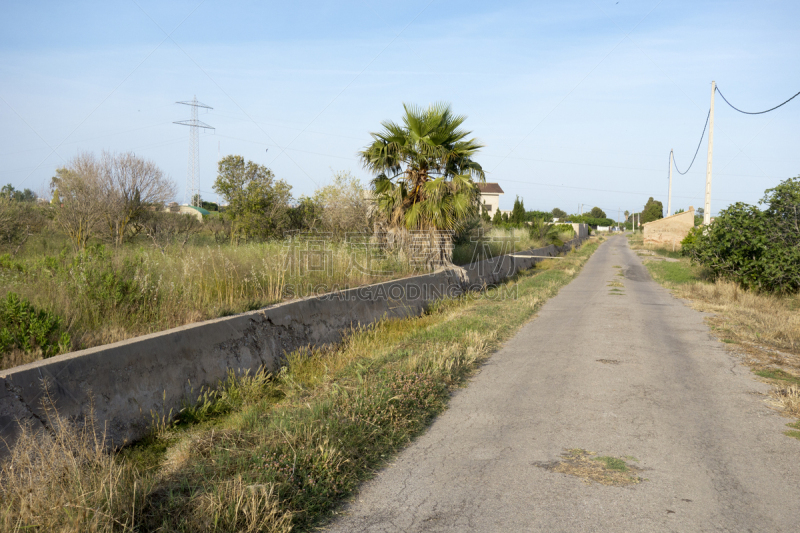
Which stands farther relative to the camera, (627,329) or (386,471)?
(627,329)

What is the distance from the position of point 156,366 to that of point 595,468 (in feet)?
13.3

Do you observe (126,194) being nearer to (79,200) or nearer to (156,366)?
(79,200)

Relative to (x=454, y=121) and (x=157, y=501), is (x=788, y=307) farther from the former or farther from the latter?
(x=157, y=501)

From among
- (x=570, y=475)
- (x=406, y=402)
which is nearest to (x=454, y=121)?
(x=406, y=402)

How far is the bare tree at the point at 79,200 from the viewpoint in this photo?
15.6 meters

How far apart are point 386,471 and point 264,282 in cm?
497

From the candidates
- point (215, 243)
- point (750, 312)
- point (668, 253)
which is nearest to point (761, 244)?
point (750, 312)

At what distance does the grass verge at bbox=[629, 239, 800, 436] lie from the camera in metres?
6.35

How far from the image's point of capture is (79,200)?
54.4 ft

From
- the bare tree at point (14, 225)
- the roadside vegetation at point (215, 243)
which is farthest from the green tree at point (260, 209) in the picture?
the bare tree at point (14, 225)

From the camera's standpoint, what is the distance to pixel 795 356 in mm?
7695

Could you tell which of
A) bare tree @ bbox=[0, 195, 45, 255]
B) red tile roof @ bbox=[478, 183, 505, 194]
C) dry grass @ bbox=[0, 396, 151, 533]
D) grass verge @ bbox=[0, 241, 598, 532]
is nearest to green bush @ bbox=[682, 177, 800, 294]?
grass verge @ bbox=[0, 241, 598, 532]

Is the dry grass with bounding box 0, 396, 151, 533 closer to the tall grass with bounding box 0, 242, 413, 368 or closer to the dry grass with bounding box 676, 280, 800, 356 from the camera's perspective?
the tall grass with bounding box 0, 242, 413, 368

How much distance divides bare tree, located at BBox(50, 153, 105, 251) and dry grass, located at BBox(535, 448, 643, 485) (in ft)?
48.4
